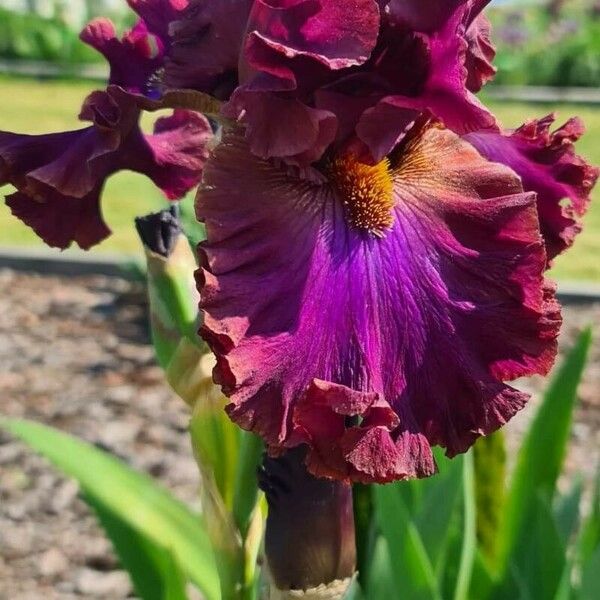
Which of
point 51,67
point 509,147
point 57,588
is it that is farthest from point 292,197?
point 51,67

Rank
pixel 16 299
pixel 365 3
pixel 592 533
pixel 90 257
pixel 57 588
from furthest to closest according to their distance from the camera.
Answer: pixel 90 257 → pixel 16 299 → pixel 57 588 → pixel 592 533 → pixel 365 3

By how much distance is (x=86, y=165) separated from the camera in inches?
25.7

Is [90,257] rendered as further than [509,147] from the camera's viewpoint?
Yes

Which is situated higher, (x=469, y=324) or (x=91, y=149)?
(x=91, y=149)

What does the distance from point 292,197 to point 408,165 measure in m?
0.10

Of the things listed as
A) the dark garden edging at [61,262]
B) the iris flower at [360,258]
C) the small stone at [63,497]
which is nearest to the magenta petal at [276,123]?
the iris flower at [360,258]

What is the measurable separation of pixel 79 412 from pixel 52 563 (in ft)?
1.89

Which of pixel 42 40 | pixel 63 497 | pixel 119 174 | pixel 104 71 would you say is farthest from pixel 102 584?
pixel 42 40

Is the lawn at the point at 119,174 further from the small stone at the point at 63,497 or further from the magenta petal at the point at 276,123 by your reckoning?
the small stone at the point at 63,497

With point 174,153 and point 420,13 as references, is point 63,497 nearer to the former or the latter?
point 174,153

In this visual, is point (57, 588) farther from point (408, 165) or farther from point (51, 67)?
point (51, 67)

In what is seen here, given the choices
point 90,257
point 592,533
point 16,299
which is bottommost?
point 592,533

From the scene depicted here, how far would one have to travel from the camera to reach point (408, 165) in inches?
26.1

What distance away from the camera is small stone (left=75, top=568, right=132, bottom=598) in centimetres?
176
